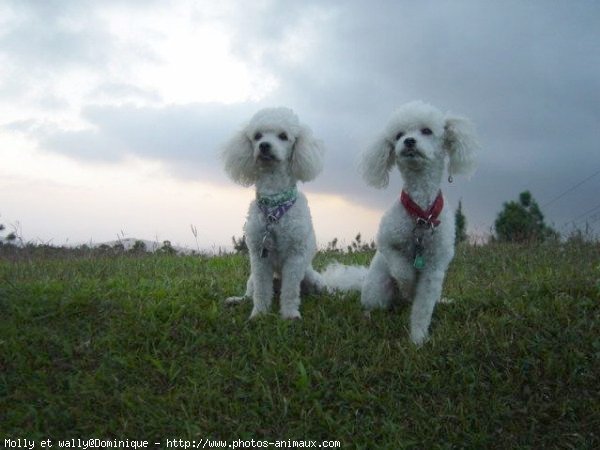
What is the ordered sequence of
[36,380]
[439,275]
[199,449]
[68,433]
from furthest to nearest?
1. [439,275]
2. [36,380]
3. [68,433]
4. [199,449]

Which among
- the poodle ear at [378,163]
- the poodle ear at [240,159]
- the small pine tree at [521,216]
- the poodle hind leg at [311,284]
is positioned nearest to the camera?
the poodle ear at [378,163]

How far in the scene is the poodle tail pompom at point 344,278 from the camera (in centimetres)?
620

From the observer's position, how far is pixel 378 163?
532 centimetres

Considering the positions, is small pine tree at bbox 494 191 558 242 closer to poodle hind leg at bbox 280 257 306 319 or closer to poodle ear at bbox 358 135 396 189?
poodle ear at bbox 358 135 396 189

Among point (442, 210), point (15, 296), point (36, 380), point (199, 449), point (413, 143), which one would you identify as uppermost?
point (413, 143)

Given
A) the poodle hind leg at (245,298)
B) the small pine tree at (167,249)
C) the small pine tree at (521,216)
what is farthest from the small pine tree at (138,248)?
the small pine tree at (521,216)

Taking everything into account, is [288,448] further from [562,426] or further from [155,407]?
[562,426]

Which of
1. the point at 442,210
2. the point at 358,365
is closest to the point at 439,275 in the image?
the point at 442,210

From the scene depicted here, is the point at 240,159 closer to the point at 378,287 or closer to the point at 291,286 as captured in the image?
the point at 291,286

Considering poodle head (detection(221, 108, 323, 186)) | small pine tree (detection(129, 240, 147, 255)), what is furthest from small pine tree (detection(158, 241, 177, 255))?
poodle head (detection(221, 108, 323, 186))

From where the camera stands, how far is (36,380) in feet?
14.8

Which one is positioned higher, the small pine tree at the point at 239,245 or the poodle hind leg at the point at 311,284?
the small pine tree at the point at 239,245

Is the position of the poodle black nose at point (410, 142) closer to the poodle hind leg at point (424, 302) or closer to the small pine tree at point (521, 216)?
the poodle hind leg at point (424, 302)

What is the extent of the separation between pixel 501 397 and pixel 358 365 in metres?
1.06
